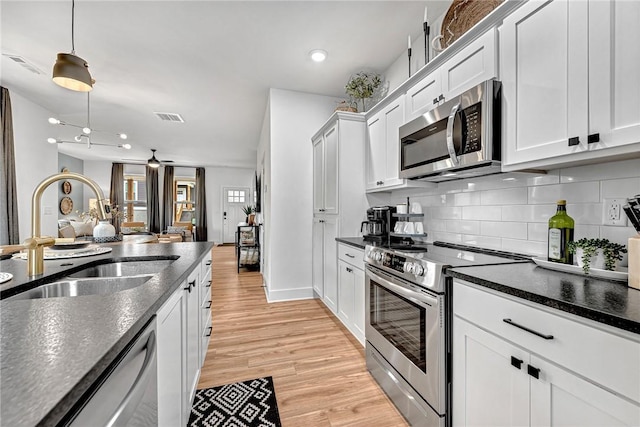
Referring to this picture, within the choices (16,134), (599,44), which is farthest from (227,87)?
(599,44)

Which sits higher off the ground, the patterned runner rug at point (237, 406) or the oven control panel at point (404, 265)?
the oven control panel at point (404, 265)

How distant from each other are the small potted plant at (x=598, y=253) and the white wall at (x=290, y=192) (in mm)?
2916

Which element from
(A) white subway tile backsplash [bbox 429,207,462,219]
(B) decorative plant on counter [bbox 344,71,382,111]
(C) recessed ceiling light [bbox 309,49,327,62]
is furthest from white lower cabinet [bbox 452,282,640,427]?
(C) recessed ceiling light [bbox 309,49,327,62]

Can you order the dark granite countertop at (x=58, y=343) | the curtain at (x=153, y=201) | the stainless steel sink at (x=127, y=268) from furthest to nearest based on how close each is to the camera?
the curtain at (x=153, y=201) → the stainless steel sink at (x=127, y=268) → the dark granite countertop at (x=58, y=343)

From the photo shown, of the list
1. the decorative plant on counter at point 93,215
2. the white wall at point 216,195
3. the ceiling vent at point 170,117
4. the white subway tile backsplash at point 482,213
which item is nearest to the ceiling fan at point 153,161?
the decorative plant on counter at point 93,215

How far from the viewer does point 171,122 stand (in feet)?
16.7

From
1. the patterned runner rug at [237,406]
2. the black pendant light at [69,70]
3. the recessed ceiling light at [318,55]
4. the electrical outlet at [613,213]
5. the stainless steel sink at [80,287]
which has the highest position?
the recessed ceiling light at [318,55]

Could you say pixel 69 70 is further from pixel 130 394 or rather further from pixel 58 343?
pixel 130 394

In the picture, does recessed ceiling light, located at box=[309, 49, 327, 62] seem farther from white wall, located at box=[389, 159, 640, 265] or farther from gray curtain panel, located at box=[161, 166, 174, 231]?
gray curtain panel, located at box=[161, 166, 174, 231]

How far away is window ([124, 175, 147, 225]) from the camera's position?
927 centimetres

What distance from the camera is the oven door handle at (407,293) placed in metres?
1.38

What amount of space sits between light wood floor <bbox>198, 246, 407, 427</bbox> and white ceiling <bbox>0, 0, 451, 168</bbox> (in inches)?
110

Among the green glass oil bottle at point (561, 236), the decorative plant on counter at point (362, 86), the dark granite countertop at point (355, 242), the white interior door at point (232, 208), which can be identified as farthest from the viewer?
the white interior door at point (232, 208)

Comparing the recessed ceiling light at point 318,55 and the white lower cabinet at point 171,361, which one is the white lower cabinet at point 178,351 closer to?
the white lower cabinet at point 171,361
